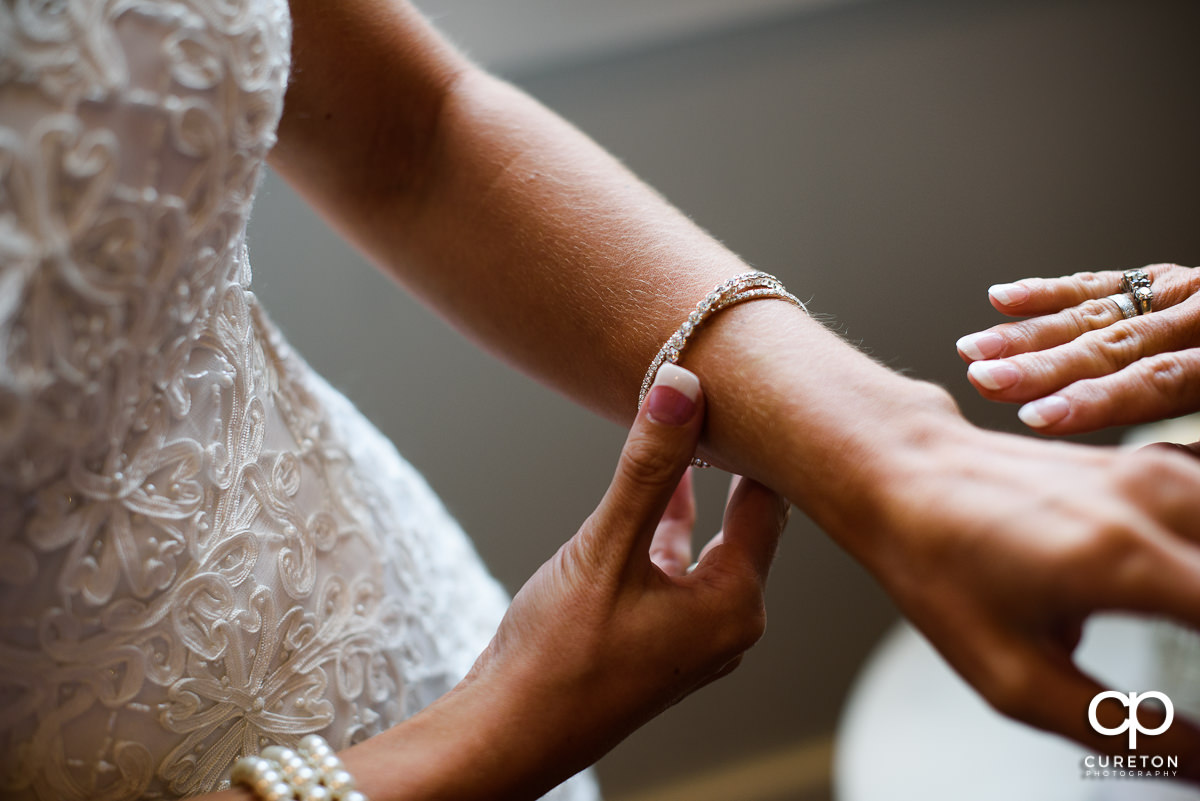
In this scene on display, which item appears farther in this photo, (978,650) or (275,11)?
(275,11)

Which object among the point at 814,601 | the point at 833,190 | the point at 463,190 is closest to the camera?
the point at 463,190

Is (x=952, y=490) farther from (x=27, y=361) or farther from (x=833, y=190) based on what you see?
(x=833, y=190)

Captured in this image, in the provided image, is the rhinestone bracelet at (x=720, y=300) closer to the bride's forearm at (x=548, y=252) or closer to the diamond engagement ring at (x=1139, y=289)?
the bride's forearm at (x=548, y=252)

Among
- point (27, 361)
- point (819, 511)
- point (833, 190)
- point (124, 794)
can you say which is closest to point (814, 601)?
point (833, 190)

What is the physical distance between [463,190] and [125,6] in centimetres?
29

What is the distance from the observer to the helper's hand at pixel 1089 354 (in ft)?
1.79

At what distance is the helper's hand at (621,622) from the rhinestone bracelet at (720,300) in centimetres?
5

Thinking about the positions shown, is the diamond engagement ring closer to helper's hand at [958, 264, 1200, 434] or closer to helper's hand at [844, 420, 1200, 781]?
helper's hand at [958, 264, 1200, 434]

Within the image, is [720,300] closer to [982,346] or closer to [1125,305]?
[982,346]

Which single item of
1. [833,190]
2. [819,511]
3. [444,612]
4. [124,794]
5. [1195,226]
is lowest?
[124,794]

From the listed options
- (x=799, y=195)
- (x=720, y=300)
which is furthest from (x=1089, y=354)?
(x=799, y=195)

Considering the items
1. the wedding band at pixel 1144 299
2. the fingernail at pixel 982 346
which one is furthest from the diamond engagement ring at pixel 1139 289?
the fingernail at pixel 982 346

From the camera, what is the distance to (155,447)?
1.64 ft

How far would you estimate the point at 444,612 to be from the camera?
2.47 ft
